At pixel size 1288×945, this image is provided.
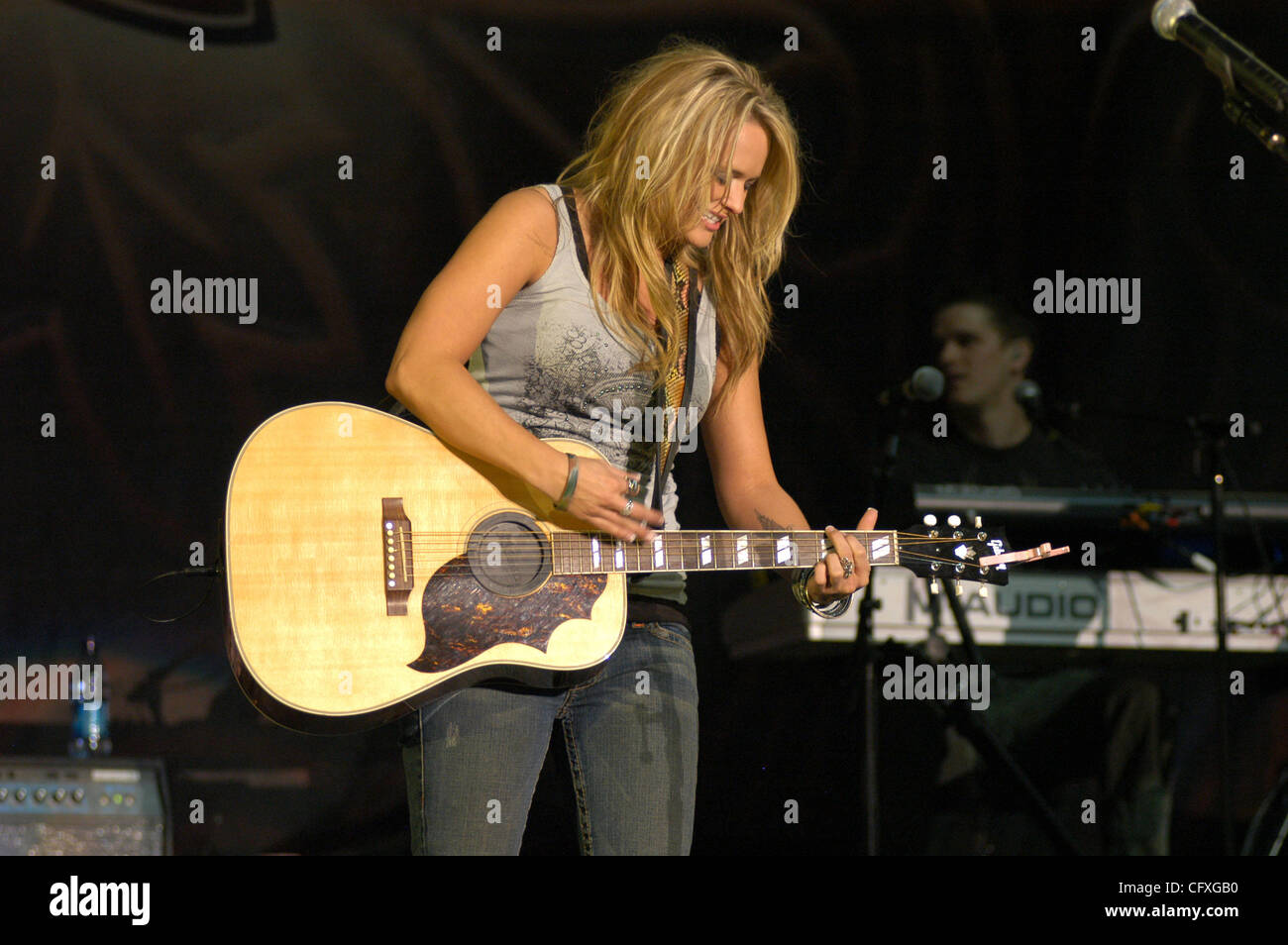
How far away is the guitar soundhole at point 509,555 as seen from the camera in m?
2.41

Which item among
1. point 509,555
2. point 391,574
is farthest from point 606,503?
point 391,574

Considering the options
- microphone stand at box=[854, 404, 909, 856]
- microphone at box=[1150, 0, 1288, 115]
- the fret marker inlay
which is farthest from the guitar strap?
microphone stand at box=[854, 404, 909, 856]

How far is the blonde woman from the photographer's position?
7.61 feet

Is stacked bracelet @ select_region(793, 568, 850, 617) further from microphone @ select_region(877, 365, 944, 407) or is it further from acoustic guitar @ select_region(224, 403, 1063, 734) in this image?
microphone @ select_region(877, 365, 944, 407)

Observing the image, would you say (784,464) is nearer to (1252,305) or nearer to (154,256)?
(1252,305)

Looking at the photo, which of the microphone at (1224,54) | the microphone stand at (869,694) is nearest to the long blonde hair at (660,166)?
the microphone at (1224,54)

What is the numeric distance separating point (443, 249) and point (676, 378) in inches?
71.0

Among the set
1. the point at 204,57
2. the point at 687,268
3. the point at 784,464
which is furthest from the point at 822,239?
the point at 204,57

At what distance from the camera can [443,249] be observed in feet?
13.6

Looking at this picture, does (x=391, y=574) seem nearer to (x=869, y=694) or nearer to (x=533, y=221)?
(x=533, y=221)

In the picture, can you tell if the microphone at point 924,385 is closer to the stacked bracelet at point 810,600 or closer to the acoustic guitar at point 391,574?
the stacked bracelet at point 810,600

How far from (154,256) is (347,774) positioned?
1895 mm

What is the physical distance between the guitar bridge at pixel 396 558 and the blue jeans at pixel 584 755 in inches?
8.4

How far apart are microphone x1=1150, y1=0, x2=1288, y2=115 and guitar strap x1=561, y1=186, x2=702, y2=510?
3.58 ft
